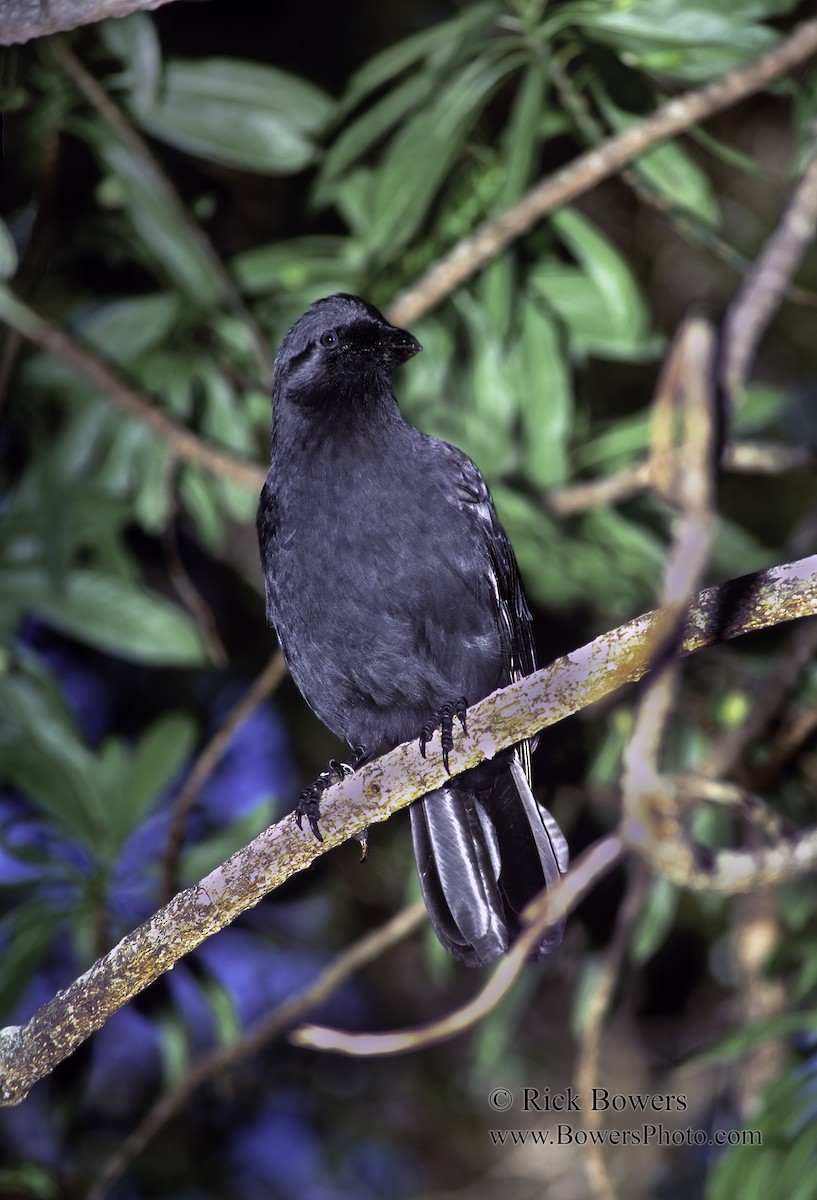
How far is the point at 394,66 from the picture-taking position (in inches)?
155

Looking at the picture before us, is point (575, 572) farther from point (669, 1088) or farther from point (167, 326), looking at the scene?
point (669, 1088)

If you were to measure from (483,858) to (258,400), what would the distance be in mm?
2299

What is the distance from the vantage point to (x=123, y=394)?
4.29 m

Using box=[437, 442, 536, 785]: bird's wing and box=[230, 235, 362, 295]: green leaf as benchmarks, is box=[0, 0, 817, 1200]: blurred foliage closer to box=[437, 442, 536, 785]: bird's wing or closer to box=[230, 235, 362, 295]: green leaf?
box=[230, 235, 362, 295]: green leaf

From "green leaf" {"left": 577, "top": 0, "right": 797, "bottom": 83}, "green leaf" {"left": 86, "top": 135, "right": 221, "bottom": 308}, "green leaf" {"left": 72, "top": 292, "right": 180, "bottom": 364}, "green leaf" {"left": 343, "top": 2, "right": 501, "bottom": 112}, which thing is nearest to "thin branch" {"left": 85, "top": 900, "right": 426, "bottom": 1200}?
"green leaf" {"left": 72, "top": 292, "right": 180, "bottom": 364}

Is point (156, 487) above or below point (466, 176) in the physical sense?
below

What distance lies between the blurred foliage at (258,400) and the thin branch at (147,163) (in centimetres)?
1

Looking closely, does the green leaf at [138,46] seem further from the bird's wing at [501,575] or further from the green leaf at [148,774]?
the green leaf at [148,774]

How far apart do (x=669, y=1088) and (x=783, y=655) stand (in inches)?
74.4

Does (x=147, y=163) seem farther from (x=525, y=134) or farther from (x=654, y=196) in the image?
(x=654, y=196)

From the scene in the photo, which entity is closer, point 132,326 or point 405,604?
point 405,604

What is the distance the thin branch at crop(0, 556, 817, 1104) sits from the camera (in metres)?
2.07

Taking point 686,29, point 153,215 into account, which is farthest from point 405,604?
point 686,29

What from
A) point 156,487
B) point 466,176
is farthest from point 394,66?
point 156,487
